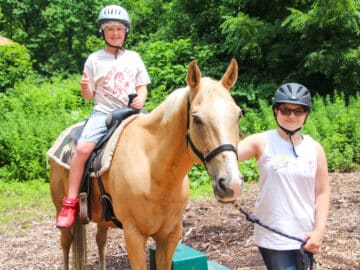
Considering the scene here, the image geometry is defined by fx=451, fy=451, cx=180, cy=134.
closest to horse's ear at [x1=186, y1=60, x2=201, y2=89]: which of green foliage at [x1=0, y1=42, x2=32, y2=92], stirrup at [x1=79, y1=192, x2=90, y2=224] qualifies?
stirrup at [x1=79, y1=192, x2=90, y2=224]

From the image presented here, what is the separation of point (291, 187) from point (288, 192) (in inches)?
1.3

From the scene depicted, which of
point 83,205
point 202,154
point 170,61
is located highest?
point 170,61

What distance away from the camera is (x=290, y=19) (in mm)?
9602

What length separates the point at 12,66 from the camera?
42.4ft

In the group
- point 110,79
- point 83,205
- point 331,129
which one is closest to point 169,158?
point 83,205

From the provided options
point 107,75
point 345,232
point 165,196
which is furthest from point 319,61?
point 165,196

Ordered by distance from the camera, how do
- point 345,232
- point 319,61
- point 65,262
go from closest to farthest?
point 65,262 → point 345,232 → point 319,61

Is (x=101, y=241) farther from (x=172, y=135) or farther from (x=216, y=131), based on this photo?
(x=216, y=131)

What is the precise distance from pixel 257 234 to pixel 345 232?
251 cm

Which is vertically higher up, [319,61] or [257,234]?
[319,61]

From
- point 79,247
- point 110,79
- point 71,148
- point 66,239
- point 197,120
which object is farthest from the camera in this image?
point 66,239

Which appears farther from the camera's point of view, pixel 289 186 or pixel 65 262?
pixel 65 262

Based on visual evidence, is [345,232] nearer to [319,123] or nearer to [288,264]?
[288,264]

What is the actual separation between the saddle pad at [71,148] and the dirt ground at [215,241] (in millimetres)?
1372
